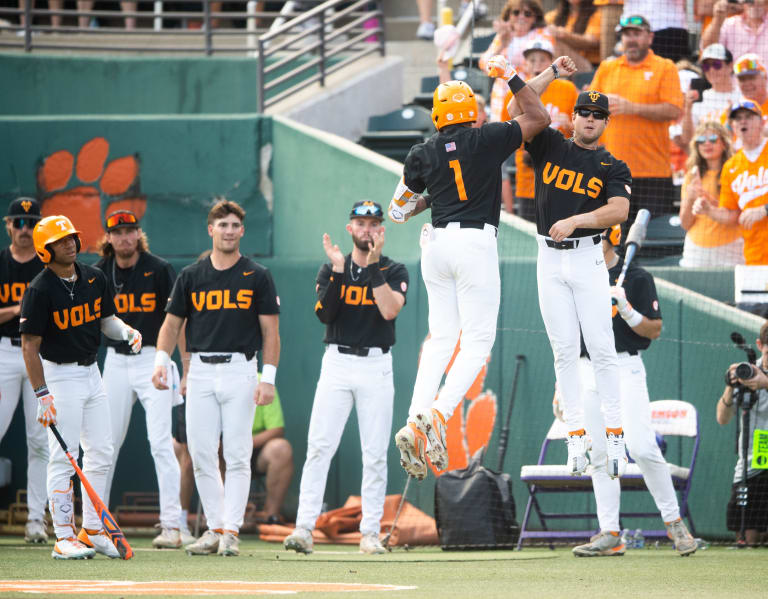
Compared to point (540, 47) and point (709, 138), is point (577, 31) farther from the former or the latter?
point (709, 138)

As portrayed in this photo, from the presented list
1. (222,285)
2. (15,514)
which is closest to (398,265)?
(222,285)

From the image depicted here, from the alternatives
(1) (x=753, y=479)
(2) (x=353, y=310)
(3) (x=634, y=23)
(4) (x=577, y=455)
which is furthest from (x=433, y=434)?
(3) (x=634, y=23)

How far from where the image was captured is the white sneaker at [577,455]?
25.6ft

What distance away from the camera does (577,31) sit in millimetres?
13844

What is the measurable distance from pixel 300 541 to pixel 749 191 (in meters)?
4.57

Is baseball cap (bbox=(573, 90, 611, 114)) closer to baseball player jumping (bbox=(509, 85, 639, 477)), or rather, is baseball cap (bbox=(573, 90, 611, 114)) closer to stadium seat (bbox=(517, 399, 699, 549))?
baseball player jumping (bbox=(509, 85, 639, 477))

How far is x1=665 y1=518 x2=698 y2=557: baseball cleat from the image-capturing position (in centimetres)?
868

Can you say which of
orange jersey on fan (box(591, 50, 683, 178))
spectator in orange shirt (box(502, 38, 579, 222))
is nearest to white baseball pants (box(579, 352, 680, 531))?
orange jersey on fan (box(591, 50, 683, 178))

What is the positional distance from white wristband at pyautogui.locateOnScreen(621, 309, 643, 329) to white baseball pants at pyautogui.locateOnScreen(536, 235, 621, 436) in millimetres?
643

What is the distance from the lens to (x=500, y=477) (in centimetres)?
997

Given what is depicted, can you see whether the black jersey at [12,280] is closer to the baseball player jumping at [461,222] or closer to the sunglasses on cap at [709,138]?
the baseball player jumping at [461,222]

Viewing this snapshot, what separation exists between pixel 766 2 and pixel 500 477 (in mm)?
5611

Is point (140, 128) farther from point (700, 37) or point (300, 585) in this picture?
point (300, 585)

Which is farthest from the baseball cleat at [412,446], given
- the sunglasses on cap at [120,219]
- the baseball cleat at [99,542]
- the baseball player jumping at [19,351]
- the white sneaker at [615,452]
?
the baseball player jumping at [19,351]
